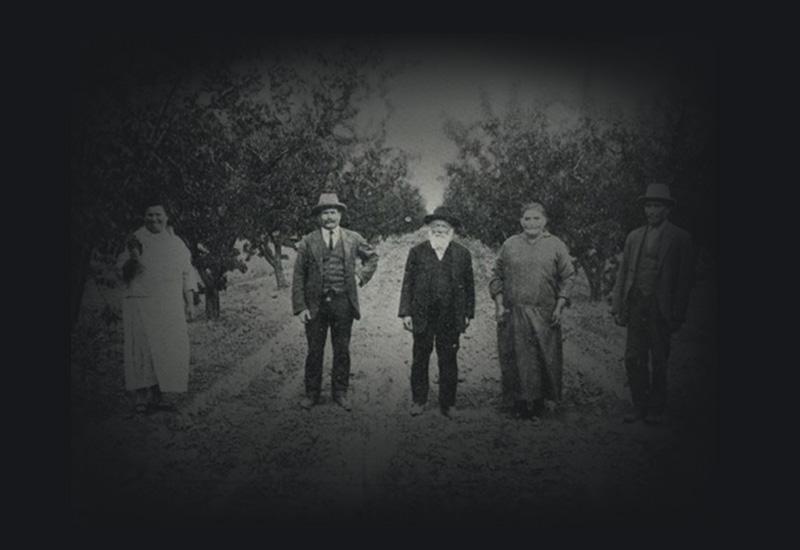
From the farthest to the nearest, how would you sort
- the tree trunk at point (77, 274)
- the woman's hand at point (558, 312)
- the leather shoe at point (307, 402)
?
the tree trunk at point (77, 274), the leather shoe at point (307, 402), the woman's hand at point (558, 312)

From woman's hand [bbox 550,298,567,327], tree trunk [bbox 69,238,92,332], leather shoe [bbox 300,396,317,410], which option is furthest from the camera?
tree trunk [bbox 69,238,92,332]

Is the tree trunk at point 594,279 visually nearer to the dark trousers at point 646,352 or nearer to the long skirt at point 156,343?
the dark trousers at point 646,352

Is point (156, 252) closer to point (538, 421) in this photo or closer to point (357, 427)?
point (357, 427)

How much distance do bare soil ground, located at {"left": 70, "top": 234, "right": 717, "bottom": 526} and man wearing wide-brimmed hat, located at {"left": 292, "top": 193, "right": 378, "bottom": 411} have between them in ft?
0.23

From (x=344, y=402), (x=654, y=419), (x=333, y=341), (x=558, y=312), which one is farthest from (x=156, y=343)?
(x=654, y=419)

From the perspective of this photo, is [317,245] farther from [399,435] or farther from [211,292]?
[399,435]

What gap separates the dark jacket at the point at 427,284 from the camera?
5.30 meters

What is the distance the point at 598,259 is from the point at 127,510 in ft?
11.3

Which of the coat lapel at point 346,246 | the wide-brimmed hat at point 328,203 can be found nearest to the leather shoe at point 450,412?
the coat lapel at point 346,246

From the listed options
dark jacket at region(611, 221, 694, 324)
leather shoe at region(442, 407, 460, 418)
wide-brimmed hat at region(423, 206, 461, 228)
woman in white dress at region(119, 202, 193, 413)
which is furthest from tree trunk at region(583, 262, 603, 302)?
woman in white dress at region(119, 202, 193, 413)

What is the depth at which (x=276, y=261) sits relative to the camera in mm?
5465

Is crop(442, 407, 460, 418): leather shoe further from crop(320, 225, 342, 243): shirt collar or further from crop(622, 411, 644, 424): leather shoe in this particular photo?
crop(320, 225, 342, 243): shirt collar

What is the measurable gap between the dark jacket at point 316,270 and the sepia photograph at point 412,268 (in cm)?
1

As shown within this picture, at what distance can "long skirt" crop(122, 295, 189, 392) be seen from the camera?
5.48m
